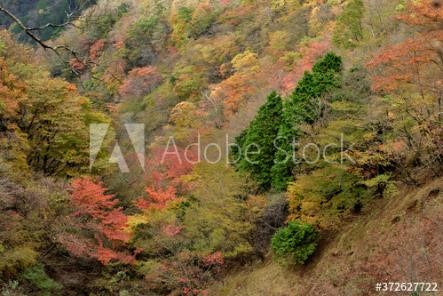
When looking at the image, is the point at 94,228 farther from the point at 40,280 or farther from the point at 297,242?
the point at 297,242

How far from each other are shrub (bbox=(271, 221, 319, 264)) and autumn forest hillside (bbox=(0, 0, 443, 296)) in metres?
0.06

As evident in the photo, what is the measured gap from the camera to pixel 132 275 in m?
21.6

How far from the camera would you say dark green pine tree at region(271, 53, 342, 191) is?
18.9 m

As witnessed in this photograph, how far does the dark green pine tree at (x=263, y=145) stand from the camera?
2169 centimetres

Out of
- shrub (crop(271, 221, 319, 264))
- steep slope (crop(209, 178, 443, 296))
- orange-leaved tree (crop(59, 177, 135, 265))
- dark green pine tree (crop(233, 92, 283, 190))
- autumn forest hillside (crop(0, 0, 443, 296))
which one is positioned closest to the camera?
steep slope (crop(209, 178, 443, 296))

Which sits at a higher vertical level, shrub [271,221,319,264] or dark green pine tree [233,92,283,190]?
dark green pine tree [233,92,283,190]

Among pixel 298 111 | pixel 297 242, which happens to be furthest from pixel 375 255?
pixel 298 111

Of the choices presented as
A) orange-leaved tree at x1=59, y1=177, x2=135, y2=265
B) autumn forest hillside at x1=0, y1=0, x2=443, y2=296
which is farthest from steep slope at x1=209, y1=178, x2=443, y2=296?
orange-leaved tree at x1=59, y1=177, x2=135, y2=265

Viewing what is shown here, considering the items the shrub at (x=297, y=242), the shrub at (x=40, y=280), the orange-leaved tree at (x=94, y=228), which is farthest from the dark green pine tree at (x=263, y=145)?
the shrub at (x=40, y=280)

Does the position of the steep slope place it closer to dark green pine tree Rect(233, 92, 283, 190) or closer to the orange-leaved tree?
dark green pine tree Rect(233, 92, 283, 190)

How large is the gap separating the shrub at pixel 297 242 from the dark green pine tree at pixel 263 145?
3.88 meters

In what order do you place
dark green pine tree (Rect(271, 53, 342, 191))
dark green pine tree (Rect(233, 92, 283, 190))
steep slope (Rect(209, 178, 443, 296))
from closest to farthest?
steep slope (Rect(209, 178, 443, 296)) < dark green pine tree (Rect(271, 53, 342, 191)) < dark green pine tree (Rect(233, 92, 283, 190))

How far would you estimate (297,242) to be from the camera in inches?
694

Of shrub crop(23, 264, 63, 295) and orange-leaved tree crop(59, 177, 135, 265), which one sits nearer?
shrub crop(23, 264, 63, 295)
